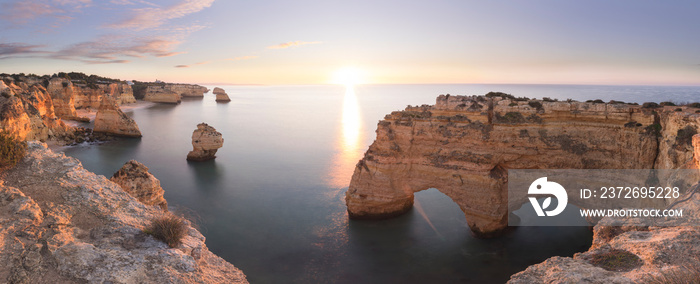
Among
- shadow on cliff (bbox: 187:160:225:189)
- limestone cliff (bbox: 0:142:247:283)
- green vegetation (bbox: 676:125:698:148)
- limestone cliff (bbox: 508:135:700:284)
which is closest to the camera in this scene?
limestone cliff (bbox: 508:135:700:284)

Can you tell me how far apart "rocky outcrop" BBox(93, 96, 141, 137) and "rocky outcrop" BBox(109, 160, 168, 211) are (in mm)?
34970

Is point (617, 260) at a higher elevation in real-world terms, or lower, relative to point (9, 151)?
lower

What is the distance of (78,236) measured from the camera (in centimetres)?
613

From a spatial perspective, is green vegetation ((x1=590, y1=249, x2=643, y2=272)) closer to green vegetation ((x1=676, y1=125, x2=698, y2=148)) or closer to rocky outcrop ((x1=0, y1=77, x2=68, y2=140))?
green vegetation ((x1=676, y1=125, x2=698, y2=148))

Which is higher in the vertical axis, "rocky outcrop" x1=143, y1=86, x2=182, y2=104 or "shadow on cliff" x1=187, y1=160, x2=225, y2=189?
"rocky outcrop" x1=143, y1=86, x2=182, y2=104

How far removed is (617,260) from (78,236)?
9996mm

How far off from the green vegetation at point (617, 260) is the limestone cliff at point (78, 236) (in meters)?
7.51

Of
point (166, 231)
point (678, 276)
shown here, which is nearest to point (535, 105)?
point (678, 276)

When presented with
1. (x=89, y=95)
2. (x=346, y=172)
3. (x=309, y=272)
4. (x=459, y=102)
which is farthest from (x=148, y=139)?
(x=459, y=102)

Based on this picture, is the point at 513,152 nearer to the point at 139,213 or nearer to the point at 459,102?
the point at 459,102

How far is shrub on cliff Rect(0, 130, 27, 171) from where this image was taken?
6848mm

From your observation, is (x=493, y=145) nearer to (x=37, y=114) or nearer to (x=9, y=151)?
(x=9, y=151)

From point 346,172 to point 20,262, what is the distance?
28.1 m

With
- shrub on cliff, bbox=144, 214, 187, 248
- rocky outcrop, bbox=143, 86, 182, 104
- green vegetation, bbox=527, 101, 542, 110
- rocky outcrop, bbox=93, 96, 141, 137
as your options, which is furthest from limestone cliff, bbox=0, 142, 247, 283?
rocky outcrop, bbox=143, 86, 182, 104
